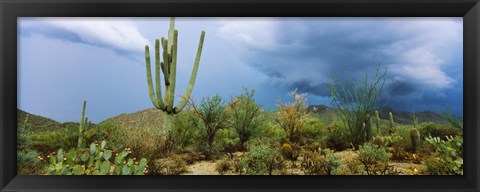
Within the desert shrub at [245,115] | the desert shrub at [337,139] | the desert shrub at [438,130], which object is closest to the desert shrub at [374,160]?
the desert shrub at [337,139]

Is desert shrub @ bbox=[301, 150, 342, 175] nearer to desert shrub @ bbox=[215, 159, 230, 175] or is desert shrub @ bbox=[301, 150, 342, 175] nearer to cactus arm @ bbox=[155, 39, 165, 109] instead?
desert shrub @ bbox=[215, 159, 230, 175]

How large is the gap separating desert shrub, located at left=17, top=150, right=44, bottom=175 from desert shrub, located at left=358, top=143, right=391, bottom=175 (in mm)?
2488

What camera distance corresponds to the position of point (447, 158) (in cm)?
351

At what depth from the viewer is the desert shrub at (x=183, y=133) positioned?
392 centimetres

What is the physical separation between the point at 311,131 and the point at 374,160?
61 centimetres

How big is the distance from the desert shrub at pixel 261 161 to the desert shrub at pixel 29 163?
157cm

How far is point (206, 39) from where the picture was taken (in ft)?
12.5

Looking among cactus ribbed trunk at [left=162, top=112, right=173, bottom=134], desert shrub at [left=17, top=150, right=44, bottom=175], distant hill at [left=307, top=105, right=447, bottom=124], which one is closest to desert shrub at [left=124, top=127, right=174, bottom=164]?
cactus ribbed trunk at [left=162, top=112, right=173, bottom=134]

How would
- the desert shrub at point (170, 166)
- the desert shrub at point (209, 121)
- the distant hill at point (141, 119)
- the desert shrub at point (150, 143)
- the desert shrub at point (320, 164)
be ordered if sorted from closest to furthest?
the desert shrub at point (320, 164) < the desert shrub at point (170, 166) < the desert shrub at point (150, 143) < the desert shrub at point (209, 121) < the distant hill at point (141, 119)

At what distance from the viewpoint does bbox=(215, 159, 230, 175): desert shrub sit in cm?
371

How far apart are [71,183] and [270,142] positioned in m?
1.57

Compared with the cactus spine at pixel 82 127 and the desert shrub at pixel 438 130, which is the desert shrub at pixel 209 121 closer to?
the cactus spine at pixel 82 127
